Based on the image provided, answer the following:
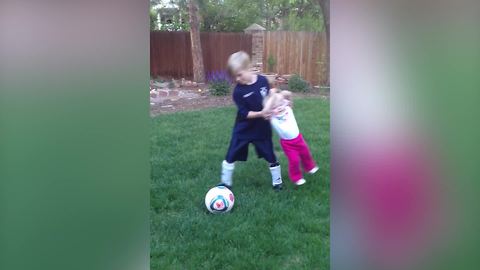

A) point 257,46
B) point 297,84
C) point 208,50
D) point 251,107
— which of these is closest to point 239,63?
point 251,107

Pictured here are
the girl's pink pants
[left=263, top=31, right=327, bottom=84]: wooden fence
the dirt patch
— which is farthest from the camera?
[left=263, top=31, right=327, bottom=84]: wooden fence

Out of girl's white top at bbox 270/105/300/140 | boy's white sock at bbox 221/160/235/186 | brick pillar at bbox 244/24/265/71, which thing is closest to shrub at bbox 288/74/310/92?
brick pillar at bbox 244/24/265/71

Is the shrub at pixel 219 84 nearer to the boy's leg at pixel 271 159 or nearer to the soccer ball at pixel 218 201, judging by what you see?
the boy's leg at pixel 271 159

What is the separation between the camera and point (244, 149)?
3480 millimetres

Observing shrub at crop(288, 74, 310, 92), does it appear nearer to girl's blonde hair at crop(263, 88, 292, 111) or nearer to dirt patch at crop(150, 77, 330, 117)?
dirt patch at crop(150, 77, 330, 117)

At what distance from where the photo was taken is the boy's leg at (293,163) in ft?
11.5

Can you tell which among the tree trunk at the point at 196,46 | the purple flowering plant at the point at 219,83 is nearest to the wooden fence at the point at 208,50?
the tree trunk at the point at 196,46

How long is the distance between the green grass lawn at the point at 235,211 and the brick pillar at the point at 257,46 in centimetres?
162

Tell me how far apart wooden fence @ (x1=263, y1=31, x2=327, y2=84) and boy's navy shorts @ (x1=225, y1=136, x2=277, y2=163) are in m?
2.55

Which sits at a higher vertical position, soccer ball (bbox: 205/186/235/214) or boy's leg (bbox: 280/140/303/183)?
boy's leg (bbox: 280/140/303/183)

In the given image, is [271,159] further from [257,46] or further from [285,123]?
[257,46]

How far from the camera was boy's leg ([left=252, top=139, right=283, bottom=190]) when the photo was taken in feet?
11.3
